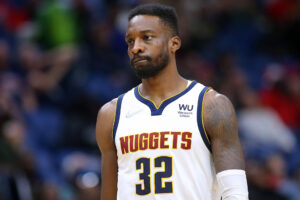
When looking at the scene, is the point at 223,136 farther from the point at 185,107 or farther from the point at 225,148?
the point at 185,107

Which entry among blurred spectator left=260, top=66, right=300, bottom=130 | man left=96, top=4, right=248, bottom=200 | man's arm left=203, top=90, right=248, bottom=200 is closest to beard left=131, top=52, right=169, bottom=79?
man left=96, top=4, right=248, bottom=200

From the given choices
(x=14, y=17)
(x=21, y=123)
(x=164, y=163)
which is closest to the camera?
(x=164, y=163)

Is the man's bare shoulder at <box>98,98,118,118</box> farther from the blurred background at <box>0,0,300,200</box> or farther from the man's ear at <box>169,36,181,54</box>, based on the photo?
the blurred background at <box>0,0,300,200</box>

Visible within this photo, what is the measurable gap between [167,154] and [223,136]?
40cm

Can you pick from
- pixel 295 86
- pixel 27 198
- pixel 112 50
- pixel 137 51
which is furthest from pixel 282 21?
pixel 137 51

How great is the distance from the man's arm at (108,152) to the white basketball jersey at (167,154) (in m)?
0.10

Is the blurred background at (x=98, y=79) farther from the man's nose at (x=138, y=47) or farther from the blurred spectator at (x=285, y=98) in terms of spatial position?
the man's nose at (x=138, y=47)

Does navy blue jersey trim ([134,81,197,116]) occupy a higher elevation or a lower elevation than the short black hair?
lower

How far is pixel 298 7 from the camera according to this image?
10.9m

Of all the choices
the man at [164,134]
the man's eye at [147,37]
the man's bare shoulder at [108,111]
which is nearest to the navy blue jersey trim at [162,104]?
the man at [164,134]

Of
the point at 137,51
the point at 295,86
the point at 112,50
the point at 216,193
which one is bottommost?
the point at 216,193

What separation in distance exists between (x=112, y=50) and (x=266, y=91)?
2556mm

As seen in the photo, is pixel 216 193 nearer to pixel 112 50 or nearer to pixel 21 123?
pixel 21 123

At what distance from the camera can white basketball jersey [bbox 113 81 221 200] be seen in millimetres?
4035
